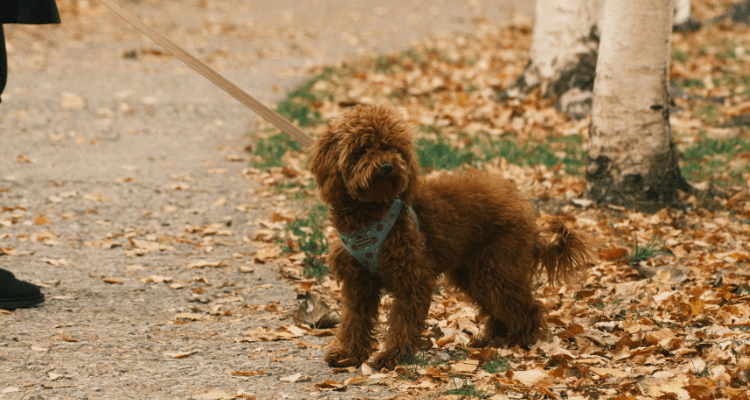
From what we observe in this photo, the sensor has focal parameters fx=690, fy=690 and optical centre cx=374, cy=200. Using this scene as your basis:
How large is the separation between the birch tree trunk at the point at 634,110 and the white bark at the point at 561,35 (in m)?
2.84

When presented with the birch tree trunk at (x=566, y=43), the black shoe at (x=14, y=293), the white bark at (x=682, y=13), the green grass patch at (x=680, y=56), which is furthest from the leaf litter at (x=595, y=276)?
the white bark at (x=682, y=13)

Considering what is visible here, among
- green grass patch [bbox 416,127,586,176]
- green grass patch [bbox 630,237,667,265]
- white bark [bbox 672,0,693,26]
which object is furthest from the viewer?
white bark [bbox 672,0,693,26]

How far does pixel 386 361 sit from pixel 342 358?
9.4 inches

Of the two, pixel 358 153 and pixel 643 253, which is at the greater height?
pixel 358 153

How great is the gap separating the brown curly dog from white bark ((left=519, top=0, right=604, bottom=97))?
5.15 metres

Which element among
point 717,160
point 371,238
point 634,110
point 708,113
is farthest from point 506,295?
point 708,113

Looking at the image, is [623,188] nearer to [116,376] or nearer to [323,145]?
[323,145]

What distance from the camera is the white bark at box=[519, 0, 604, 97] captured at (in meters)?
8.28

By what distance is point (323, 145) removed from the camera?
3.30 m

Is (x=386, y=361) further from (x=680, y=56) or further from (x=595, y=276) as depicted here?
(x=680, y=56)

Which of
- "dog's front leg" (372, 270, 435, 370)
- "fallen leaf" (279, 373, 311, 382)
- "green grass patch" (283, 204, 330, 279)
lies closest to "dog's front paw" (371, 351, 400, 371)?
"dog's front leg" (372, 270, 435, 370)

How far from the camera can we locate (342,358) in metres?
3.48

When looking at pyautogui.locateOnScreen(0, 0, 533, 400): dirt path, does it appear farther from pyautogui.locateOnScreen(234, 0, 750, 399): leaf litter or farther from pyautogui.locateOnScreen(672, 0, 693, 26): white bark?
pyautogui.locateOnScreen(672, 0, 693, 26): white bark

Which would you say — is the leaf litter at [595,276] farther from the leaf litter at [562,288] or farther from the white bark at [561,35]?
the white bark at [561,35]
